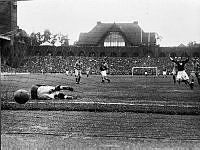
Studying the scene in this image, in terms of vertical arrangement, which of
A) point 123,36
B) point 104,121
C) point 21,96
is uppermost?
point 123,36

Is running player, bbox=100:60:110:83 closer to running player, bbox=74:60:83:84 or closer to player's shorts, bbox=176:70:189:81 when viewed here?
running player, bbox=74:60:83:84

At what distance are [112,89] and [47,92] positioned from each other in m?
1.11

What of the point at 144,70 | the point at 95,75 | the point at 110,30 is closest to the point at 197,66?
the point at 144,70

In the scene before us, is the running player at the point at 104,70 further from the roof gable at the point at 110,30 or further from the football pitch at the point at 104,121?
the roof gable at the point at 110,30

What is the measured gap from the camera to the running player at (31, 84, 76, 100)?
5.59 metres

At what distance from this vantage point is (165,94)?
5.66 metres

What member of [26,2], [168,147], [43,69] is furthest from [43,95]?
[168,147]

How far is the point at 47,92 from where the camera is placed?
19.3 ft

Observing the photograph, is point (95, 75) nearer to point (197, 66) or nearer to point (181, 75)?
point (181, 75)

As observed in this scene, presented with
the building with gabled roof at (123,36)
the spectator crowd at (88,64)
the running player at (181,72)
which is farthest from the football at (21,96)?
the running player at (181,72)

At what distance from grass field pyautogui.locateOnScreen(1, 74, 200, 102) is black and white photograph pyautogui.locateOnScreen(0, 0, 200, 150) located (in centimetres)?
2

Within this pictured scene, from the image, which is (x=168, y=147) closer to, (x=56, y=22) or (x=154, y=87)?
(x=154, y=87)

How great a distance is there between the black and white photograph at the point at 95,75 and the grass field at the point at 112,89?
0.02 m

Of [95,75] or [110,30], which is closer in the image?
[110,30]
